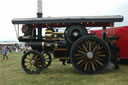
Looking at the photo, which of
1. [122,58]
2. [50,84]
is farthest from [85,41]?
[122,58]

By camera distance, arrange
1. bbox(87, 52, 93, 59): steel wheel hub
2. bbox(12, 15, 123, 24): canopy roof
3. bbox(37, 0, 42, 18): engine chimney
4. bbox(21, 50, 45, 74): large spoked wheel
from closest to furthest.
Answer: bbox(87, 52, 93, 59): steel wheel hub < bbox(12, 15, 123, 24): canopy roof < bbox(21, 50, 45, 74): large spoked wheel < bbox(37, 0, 42, 18): engine chimney

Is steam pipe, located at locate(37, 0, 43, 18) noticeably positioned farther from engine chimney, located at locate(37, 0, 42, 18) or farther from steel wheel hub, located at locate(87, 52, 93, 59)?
steel wheel hub, located at locate(87, 52, 93, 59)

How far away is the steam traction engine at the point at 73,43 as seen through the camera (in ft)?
22.8

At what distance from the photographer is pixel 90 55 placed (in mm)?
6867

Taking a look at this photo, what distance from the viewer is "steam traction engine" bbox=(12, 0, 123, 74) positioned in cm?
694

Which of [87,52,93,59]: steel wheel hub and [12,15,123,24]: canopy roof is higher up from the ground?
[12,15,123,24]: canopy roof

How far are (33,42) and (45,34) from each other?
725mm

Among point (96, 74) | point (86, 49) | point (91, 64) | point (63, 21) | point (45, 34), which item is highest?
point (63, 21)

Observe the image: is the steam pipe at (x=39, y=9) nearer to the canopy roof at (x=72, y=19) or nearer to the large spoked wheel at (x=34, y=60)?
the canopy roof at (x=72, y=19)

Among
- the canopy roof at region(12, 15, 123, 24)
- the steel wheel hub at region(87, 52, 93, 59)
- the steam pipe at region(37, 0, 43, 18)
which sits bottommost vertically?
the steel wheel hub at region(87, 52, 93, 59)

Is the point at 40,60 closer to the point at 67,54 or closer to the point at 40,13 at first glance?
the point at 67,54

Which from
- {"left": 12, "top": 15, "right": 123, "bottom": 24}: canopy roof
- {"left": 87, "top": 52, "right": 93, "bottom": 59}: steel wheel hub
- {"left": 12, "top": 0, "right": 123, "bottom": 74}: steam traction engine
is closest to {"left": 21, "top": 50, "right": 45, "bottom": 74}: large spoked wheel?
{"left": 12, "top": 0, "right": 123, "bottom": 74}: steam traction engine

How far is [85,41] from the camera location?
704 centimetres

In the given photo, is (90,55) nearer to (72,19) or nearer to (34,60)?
(72,19)
